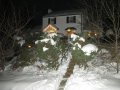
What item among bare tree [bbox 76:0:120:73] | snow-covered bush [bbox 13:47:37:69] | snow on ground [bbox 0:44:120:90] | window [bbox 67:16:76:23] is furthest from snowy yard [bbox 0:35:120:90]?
window [bbox 67:16:76:23]

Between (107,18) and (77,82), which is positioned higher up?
(107,18)

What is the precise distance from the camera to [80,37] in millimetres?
21078

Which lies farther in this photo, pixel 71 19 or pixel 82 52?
pixel 71 19

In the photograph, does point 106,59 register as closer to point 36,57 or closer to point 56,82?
point 36,57

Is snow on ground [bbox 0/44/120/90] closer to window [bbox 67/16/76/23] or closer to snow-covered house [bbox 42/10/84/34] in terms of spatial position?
snow-covered house [bbox 42/10/84/34]

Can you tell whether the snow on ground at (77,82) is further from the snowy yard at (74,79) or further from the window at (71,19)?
the window at (71,19)

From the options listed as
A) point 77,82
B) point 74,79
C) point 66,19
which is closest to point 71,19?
point 66,19

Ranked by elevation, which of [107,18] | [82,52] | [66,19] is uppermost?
[107,18]

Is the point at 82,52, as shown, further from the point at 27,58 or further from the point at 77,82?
the point at 27,58

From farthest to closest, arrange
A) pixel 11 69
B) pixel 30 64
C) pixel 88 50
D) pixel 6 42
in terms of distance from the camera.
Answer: pixel 6 42 → pixel 11 69 → pixel 30 64 → pixel 88 50

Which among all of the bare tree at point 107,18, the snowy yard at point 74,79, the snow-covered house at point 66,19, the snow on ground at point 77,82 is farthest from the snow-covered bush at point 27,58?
the snow-covered house at point 66,19

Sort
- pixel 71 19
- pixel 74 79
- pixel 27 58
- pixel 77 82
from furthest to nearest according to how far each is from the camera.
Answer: pixel 71 19 → pixel 27 58 → pixel 74 79 → pixel 77 82

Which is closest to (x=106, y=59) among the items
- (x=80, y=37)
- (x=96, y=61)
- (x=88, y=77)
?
(x=96, y=61)

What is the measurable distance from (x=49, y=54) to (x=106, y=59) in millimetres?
4514
